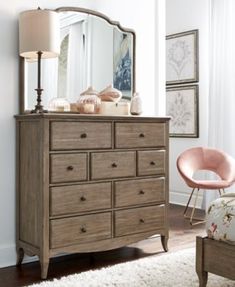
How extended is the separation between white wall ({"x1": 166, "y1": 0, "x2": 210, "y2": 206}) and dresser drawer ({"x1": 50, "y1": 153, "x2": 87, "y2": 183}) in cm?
269

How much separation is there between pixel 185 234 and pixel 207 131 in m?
1.65

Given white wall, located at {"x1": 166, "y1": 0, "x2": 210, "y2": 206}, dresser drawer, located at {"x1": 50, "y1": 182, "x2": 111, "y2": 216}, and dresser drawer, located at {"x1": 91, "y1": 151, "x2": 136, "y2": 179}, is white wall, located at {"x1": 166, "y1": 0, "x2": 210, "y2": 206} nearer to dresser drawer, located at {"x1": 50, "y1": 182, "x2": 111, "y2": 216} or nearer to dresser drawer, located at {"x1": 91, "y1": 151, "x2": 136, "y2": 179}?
dresser drawer, located at {"x1": 91, "y1": 151, "x2": 136, "y2": 179}

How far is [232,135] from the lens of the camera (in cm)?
498

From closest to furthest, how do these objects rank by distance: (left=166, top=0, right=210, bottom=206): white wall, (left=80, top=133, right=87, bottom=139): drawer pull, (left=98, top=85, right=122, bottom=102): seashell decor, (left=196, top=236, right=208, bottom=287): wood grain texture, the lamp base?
(left=196, top=236, right=208, bottom=287): wood grain texture, (left=80, top=133, right=87, bottom=139): drawer pull, the lamp base, (left=98, top=85, right=122, bottom=102): seashell decor, (left=166, top=0, right=210, bottom=206): white wall

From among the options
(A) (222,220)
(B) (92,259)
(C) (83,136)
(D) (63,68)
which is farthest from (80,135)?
(A) (222,220)

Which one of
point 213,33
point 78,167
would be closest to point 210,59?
point 213,33

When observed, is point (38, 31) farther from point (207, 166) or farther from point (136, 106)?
point (207, 166)

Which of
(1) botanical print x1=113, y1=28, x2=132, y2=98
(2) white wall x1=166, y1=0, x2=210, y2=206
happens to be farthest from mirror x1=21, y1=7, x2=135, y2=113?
(2) white wall x1=166, y1=0, x2=210, y2=206

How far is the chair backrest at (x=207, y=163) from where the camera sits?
15.2 feet

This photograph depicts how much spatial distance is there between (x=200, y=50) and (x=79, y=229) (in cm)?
320

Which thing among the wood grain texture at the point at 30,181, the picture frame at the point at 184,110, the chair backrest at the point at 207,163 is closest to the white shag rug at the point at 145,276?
the wood grain texture at the point at 30,181

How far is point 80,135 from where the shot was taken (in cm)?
307

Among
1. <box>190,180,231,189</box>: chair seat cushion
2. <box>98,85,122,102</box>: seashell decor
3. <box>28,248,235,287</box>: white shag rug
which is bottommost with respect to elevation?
<box>28,248,235,287</box>: white shag rug

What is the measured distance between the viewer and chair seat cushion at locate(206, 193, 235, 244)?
240cm
